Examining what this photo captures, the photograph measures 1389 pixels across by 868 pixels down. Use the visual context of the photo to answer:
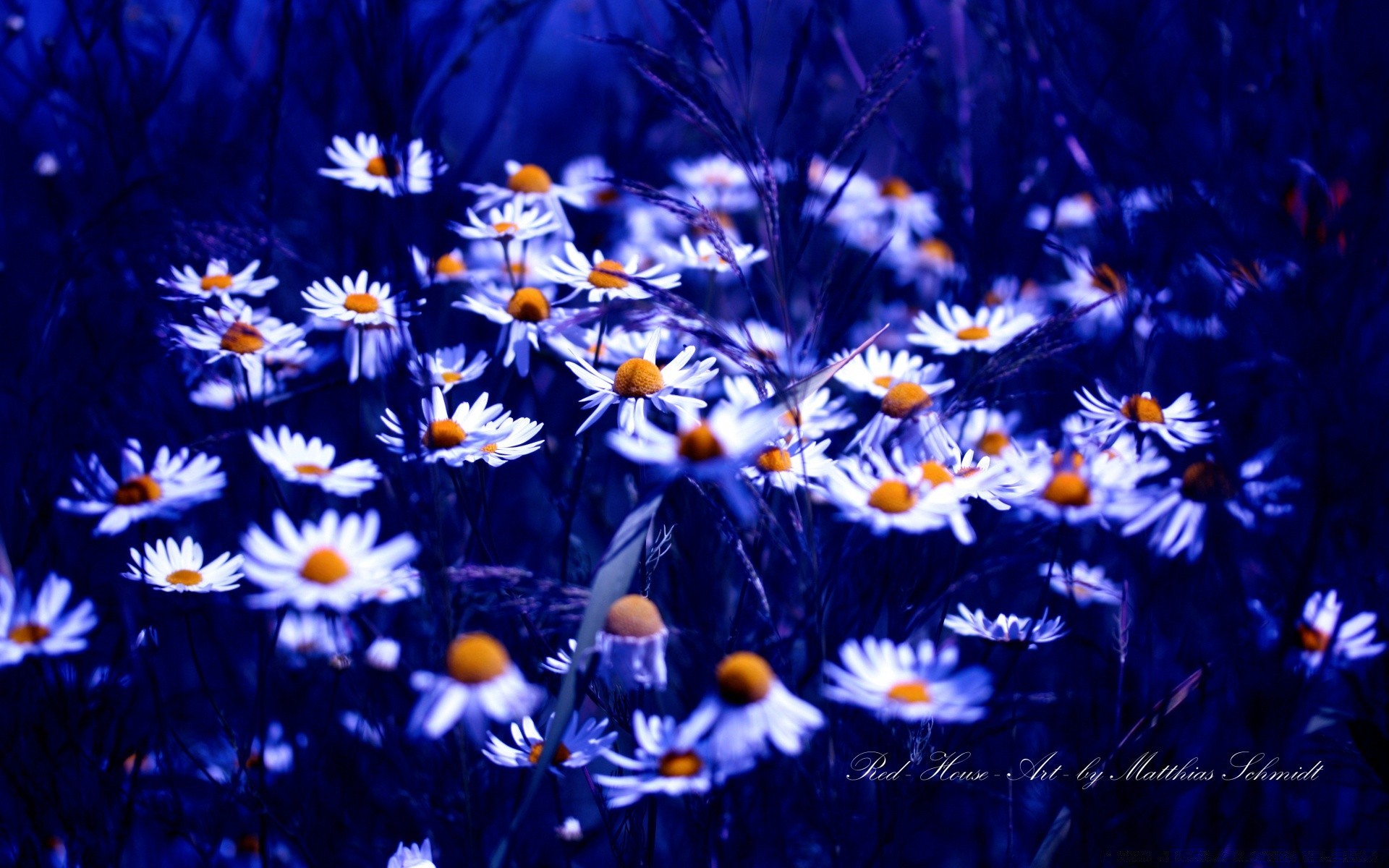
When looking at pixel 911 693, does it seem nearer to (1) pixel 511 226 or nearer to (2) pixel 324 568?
(2) pixel 324 568

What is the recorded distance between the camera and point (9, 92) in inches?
69.9

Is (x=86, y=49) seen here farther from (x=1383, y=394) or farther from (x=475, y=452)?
(x=1383, y=394)

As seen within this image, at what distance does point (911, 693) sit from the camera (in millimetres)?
781

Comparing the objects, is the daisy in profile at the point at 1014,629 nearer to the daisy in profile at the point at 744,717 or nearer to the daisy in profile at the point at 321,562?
the daisy in profile at the point at 744,717

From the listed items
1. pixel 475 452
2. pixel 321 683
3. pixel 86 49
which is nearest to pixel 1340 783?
pixel 475 452

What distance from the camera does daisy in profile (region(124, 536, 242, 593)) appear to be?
3.28 feet

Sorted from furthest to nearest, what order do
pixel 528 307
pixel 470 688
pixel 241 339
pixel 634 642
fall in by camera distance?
pixel 528 307 < pixel 241 339 < pixel 634 642 < pixel 470 688

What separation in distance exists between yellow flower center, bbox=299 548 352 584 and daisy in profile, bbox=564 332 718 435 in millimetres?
359

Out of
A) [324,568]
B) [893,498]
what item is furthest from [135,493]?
[893,498]

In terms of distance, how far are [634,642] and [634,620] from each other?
0.02 meters

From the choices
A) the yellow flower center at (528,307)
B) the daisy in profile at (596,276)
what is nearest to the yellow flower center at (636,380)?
the daisy in profile at (596,276)

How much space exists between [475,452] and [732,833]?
1.72ft

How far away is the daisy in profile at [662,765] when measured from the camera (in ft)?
2.51

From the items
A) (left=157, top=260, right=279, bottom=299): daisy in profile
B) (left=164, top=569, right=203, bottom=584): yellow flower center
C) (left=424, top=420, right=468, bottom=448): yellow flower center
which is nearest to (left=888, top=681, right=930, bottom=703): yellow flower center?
(left=424, top=420, right=468, bottom=448): yellow flower center
